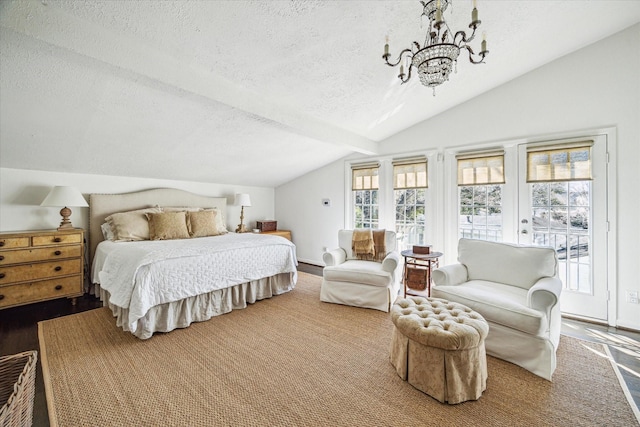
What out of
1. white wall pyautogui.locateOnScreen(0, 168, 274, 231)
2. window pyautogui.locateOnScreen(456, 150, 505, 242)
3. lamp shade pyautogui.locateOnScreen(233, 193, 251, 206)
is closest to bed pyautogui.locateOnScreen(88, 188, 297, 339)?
white wall pyautogui.locateOnScreen(0, 168, 274, 231)

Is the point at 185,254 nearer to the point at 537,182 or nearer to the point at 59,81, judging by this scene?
the point at 59,81

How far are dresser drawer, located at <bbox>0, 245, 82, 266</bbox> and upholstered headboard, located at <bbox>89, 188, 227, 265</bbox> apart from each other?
1.44ft

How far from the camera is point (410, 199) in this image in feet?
13.6

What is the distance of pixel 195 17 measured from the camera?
5.70ft

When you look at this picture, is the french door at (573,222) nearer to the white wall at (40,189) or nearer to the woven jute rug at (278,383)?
the woven jute rug at (278,383)

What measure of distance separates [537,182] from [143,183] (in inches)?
211

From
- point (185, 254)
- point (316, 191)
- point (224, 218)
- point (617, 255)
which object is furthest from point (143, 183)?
point (617, 255)

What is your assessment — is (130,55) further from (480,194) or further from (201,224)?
(480,194)

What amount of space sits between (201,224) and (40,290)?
180 centimetres

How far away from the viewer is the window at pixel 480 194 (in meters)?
3.37

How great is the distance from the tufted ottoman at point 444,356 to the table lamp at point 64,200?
3.79 m

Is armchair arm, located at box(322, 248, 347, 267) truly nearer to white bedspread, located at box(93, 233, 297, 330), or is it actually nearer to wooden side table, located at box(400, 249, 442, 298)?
white bedspread, located at box(93, 233, 297, 330)

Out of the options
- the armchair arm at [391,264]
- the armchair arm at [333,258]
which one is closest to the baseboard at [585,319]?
the armchair arm at [391,264]

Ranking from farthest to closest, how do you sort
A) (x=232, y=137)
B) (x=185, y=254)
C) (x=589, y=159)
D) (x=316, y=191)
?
(x=316, y=191)
(x=232, y=137)
(x=589, y=159)
(x=185, y=254)
